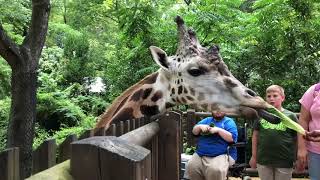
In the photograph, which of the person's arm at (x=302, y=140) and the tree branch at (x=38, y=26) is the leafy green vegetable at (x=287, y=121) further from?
the tree branch at (x=38, y=26)

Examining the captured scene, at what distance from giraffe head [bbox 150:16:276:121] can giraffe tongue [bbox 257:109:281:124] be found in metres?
0.10

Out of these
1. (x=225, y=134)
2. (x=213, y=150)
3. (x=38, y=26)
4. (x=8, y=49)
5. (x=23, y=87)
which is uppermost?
(x=38, y=26)

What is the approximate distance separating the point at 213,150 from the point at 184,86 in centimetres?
86

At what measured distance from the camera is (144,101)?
4.61 metres

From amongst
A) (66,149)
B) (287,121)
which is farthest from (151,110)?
(66,149)

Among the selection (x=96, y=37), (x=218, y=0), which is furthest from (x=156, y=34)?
(x=96, y=37)

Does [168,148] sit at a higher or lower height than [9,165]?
lower

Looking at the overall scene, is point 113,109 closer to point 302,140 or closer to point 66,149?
point 302,140

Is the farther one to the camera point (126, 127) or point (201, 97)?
point (201, 97)

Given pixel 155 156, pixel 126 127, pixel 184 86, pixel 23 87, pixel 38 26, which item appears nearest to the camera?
pixel 126 127

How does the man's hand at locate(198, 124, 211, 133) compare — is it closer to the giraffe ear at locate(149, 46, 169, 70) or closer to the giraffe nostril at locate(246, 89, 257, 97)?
the giraffe ear at locate(149, 46, 169, 70)

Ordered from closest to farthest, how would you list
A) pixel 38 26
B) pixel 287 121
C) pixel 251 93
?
pixel 287 121 → pixel 251 93 → pixel 38 26

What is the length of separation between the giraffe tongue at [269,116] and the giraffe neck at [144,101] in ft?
3.81

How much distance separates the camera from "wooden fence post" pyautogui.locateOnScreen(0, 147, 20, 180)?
144cm
